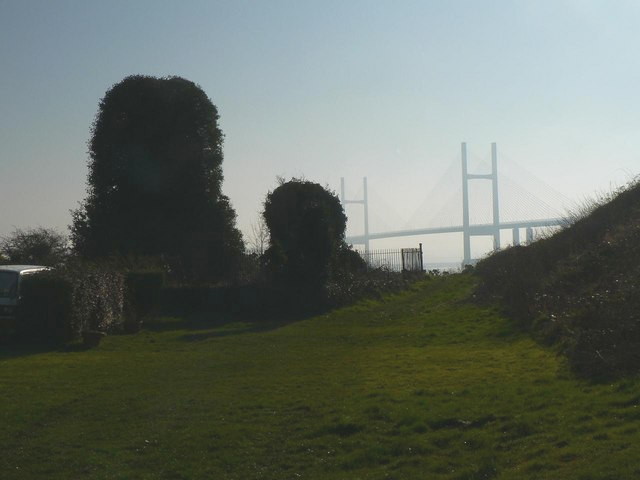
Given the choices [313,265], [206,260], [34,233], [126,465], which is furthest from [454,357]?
[34,233]

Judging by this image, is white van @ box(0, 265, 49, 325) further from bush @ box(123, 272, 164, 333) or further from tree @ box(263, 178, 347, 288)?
tree @ box(263, 178, 347, 288)

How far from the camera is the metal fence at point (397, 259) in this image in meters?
33.8

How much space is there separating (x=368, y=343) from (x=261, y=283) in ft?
31.6

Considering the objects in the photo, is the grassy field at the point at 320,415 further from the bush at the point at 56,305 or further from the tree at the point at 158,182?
the tree at the point at 158,182

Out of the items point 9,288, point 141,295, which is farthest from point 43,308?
point 141,295

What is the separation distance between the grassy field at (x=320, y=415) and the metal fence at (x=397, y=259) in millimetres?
17096

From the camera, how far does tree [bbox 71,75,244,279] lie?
108ft

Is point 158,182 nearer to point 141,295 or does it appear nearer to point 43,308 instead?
point 141,295

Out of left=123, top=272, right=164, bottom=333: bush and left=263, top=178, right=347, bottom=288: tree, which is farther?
left=263, top=178, right=347, bottom=288: tree

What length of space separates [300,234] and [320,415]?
701 inches

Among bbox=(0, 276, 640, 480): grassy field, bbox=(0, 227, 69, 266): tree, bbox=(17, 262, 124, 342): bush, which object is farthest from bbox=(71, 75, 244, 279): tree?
bbox=(0, 276, 640, 480): grassy field

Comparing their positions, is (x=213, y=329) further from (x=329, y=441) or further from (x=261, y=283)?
(x=329, y=441)

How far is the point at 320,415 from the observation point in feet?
31.7

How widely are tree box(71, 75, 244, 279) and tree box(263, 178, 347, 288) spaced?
457cm
